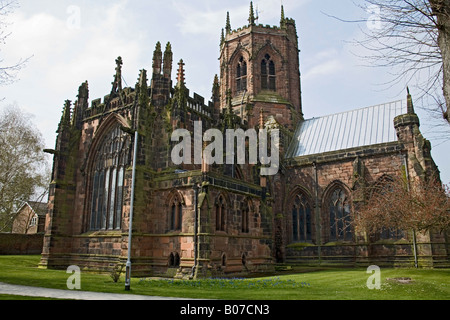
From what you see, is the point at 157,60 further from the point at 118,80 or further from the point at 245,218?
the point at 245,218

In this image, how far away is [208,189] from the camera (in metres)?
20.1

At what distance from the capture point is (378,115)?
3219 centimetres

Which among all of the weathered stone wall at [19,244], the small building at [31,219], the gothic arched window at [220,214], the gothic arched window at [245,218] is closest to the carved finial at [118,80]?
the gothic arched window at [220,214]

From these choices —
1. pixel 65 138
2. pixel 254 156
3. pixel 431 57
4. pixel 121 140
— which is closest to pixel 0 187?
pixel 65 138

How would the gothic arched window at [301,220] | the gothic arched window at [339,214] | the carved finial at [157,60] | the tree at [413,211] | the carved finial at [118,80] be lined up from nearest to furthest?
the tree at [413,211]
the carved finial at [157,60]
the carved finial at [118,80]
the gothic arched window at [339,214]
the gothic arched window at [301,220]

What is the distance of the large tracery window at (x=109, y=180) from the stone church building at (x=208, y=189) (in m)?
0.08

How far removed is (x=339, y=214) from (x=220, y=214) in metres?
12.5

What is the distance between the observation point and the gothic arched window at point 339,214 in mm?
28875

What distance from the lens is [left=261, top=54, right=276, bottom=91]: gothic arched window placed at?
3931cm

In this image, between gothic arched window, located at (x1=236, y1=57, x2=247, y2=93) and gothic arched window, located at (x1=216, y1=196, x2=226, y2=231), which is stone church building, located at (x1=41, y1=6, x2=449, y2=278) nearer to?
gothic arched window, located at (x1=216, y1=196, x2=226, y2=231)

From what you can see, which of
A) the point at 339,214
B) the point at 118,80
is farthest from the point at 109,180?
the point at 339,214

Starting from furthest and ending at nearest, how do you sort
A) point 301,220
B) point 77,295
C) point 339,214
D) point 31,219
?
point 31,219 → point 301,220 → point 339,214 → point 77,295

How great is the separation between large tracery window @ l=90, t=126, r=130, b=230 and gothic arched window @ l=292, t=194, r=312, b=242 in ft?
49.7

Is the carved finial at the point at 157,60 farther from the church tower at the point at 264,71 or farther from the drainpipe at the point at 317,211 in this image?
the drainpipe at the point at 317,211
